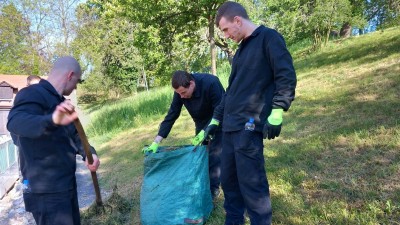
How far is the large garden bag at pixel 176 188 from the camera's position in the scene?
8.65 feet

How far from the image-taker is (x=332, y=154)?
3299 millimetres

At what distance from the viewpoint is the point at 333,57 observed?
970 centimetres

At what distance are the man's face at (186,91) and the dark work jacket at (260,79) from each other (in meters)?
0.69

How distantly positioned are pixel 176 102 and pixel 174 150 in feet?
1.84

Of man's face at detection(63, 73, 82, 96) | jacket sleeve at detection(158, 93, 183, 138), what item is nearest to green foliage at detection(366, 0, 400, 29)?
jacket sleeve at detection(158, 93, 183, 138)

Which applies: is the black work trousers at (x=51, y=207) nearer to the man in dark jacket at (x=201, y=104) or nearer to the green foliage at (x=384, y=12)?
the man in dark jacket at (x=201, y=104)

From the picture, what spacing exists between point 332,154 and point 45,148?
2.65m

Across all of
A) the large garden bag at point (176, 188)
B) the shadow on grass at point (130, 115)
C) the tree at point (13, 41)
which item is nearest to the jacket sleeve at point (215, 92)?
the large garden bag at point (176, 188)

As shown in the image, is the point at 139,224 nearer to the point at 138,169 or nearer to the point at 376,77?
the point at 138,169

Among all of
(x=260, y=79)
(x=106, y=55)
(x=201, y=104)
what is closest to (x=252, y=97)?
(x=260, y=79)

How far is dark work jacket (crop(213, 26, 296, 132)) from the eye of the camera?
193 cm

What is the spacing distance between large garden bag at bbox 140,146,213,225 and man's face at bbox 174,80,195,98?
0.47 meters

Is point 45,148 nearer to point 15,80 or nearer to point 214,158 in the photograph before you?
point 214,158

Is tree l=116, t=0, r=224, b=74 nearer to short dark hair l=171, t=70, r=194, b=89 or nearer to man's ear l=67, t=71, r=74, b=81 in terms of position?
short dark hair l=171, t=70, r=194, b=89
